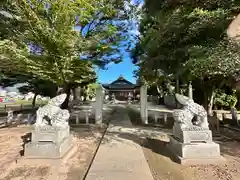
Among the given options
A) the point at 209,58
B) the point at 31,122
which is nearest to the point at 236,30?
the point at 209,58

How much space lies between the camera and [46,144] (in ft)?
17.1

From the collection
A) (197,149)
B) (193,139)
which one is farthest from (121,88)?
(197,149)

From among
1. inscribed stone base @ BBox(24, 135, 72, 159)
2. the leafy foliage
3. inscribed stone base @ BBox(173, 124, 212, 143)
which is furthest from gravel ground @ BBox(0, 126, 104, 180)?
the leafy foliage

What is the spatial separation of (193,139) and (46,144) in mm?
3676

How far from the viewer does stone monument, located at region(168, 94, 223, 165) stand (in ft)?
16.4

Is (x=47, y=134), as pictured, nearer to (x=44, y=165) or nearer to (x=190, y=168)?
(x=44, y=165)

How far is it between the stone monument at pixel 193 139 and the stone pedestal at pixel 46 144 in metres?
2.98

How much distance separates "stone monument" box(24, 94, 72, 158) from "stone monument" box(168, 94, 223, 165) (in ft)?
9.82

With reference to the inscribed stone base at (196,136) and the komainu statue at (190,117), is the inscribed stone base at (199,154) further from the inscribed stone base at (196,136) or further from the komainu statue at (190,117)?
the komainu statue at (190,117)

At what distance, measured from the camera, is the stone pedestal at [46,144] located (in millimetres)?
5125

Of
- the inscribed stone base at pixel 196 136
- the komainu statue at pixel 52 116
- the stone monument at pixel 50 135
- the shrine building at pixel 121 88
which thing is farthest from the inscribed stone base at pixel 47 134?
the shrine building at pixel 121 88

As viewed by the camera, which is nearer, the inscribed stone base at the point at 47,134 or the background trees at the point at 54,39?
the inscribed stone base at the point at 47,134

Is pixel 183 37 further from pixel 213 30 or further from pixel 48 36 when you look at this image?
pixel 48 36

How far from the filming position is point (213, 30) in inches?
230
